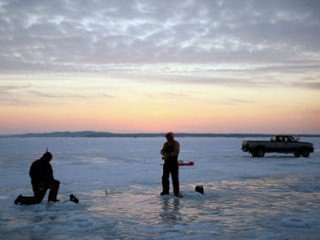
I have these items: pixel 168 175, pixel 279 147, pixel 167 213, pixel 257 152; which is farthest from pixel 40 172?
pixel 279 147

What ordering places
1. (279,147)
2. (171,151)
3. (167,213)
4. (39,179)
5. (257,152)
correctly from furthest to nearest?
(279,147) → (257,152) → (171,151) → (39,179) → (167,213)

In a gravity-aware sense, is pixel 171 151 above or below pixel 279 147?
above

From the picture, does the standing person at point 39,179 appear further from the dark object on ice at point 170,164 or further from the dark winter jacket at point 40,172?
the dark object on ice at point 170,164

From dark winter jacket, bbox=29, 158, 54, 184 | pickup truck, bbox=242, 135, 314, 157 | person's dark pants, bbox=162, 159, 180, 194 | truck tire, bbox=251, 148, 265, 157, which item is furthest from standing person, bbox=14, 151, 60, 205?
truck tire, bbox=251, 148, 265, 157

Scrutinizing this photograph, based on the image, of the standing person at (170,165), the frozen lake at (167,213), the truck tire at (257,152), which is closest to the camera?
the frozen lake at (167,213)

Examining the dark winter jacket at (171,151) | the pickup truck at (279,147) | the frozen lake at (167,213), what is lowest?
the frozen lake at (167,213)

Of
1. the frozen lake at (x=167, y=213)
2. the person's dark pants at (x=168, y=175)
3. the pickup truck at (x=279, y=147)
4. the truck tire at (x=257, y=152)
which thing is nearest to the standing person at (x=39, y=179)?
the frozen lake at (x=167, y=213)

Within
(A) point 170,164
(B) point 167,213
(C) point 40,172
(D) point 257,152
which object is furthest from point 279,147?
(C) point 40,172

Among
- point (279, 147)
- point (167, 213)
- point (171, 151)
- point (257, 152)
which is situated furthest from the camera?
point (279, 147)

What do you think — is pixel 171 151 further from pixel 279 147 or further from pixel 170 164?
pixel 279 147

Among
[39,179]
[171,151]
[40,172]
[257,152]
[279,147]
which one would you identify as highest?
[171,151]

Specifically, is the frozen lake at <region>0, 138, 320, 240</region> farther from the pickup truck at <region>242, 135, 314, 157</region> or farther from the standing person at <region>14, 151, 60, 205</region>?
the pickup truck at <region>242, 135, 314, 157</region>

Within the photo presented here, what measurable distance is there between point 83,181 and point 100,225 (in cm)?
817

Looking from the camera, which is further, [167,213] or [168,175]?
[168,175]
